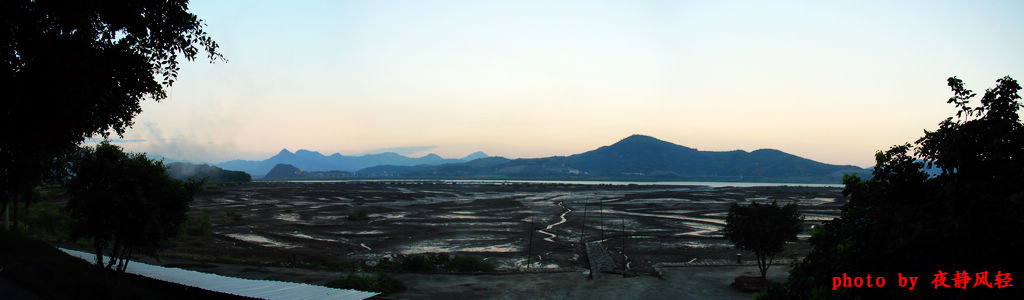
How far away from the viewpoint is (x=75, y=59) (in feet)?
38.9

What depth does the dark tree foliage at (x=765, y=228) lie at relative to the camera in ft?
86.4

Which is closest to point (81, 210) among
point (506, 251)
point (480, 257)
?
point (480, 257)

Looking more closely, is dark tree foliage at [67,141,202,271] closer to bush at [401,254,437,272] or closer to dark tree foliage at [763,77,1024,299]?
bush at [401,254,437,272]

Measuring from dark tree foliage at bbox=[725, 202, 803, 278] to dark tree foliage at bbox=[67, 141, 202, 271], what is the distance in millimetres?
26339

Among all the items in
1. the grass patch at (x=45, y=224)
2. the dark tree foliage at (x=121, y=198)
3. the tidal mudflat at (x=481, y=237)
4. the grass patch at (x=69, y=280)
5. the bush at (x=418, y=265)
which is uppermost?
the dark tree foliage at (x=121, y=198)

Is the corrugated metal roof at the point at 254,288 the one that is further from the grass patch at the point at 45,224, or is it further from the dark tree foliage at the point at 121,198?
the grass patch at the point at 45,224

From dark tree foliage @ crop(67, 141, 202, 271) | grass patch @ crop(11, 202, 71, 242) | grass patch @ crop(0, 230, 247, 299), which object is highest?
dark tree foliage @ crop(67, 141, 202, 271)

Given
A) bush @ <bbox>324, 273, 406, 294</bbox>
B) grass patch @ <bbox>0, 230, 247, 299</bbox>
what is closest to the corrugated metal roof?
grass patch @ <bbox>0, 230, 247, 299</bbox>

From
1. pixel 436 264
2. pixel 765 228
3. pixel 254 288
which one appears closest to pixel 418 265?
pixel 436 264

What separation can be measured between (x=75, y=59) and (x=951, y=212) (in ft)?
55.7

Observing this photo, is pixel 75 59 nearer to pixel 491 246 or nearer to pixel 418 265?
pixel 418 265

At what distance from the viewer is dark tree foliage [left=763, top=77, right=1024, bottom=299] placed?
5.14m

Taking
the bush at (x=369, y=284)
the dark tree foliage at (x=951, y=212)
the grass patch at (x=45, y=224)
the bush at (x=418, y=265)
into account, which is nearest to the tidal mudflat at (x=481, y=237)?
the bush at (x=418, y=265)

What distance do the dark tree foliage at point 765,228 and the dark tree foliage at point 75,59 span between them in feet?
85.5
